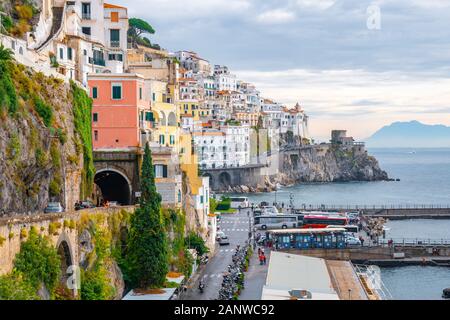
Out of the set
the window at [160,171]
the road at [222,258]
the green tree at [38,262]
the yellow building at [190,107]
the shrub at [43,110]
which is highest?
the yellow building at [190,107]

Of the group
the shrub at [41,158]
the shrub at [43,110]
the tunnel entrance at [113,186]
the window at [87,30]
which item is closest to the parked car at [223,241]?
the tunnel entrance at [113,186]

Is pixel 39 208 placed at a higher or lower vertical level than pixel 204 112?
lower

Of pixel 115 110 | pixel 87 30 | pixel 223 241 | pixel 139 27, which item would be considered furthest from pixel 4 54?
pixel 139 27

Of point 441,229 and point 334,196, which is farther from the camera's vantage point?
point 334,196

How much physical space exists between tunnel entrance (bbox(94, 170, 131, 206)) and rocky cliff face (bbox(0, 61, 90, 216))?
5480mm

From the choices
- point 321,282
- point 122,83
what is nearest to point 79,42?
point 122,83

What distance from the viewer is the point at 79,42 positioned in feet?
161

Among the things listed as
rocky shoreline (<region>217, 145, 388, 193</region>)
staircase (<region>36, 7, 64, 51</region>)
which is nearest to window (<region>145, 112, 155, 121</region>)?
staircase (<region>36, 7, 64, 51</region>)

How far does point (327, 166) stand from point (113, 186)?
135 meters

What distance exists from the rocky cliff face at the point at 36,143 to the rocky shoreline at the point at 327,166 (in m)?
120

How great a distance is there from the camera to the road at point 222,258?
40.2 m

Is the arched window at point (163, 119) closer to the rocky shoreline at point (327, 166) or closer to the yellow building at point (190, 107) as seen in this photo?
the yellow building at point (190, 107)

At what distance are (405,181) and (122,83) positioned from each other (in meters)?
142

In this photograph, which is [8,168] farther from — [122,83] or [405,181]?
[405,181]
